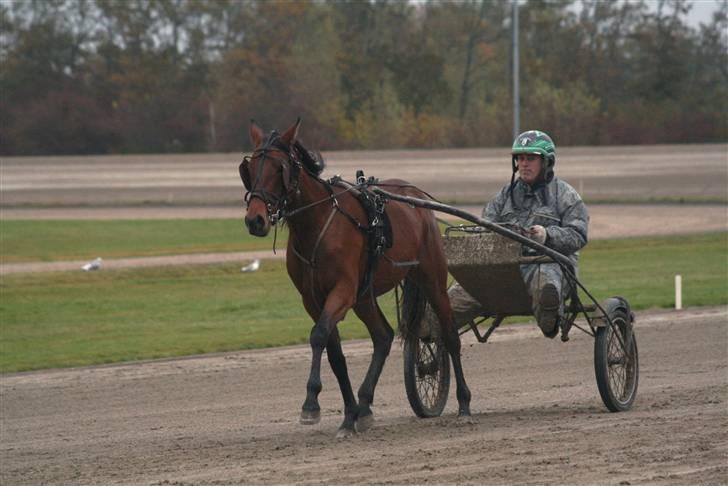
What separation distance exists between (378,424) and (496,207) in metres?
1.65

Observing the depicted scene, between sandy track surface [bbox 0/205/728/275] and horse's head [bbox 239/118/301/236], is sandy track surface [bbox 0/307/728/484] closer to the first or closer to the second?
horse's head [bbox 239/118/301/236]

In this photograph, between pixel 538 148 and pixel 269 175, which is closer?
pixel 269 175

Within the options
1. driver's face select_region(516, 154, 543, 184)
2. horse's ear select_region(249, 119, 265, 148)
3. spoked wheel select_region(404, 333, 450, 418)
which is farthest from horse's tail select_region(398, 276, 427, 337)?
horse's ear select_region(249, 119, 265, 148)

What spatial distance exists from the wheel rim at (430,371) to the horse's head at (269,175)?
1.84 m

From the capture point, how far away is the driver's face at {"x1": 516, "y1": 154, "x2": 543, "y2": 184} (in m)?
8.60

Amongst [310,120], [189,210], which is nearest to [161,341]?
[189,210]

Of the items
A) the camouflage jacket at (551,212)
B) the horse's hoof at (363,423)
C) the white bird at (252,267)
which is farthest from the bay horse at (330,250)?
the white bird at (252,267)

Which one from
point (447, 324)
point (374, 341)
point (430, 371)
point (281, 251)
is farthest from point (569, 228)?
point (281, 251)

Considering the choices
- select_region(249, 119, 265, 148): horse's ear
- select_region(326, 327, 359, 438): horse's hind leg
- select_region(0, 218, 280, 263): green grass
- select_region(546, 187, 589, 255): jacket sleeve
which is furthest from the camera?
select_region(0, 218, 280, 263): green grass

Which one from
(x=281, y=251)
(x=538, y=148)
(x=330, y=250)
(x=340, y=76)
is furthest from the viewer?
(x=340, y=76)

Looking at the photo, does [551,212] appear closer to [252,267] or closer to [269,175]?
[269,175]

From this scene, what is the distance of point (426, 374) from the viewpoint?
8914 millimetres

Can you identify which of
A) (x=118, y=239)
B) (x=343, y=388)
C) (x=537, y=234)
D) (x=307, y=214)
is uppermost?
(x=307, y=214)

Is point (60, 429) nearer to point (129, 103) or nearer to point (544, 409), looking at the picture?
point (544, 409)
